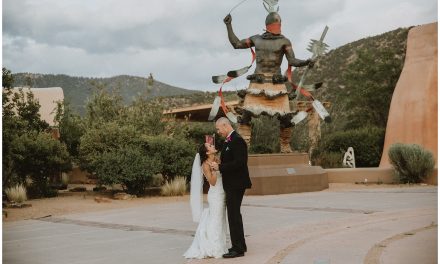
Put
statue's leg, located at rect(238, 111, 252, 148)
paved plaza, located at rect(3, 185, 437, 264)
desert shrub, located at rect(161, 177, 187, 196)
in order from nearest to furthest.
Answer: paved plaza, located at rect(3, 185, 437, 264)
desert shrub, located at rect(161, 177, 187, 196)
statue's leg, located at rect(238, 111, 252, 148)

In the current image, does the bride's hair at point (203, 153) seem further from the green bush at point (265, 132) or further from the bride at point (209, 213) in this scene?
the green bush at point (265, 132)

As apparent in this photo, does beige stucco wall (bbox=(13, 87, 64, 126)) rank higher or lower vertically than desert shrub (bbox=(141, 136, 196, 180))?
higher

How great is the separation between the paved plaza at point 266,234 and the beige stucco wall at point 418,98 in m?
10.4

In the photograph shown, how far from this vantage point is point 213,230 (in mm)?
6652

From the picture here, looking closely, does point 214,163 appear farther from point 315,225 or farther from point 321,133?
point 321,133

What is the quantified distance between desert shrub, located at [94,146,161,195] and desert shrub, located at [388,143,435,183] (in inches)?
289

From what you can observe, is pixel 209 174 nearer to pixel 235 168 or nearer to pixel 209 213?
pixel 235 168

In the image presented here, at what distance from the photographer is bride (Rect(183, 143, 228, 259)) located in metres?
6.57

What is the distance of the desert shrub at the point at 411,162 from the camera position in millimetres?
17547

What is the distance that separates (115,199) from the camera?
1510cm

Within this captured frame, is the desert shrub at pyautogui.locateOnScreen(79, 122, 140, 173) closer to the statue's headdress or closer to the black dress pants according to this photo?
the statue's headdress

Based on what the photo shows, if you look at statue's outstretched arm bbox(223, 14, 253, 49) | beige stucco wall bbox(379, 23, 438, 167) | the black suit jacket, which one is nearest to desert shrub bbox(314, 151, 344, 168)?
beige stucco wall bbox(379, 23, 438, 167)

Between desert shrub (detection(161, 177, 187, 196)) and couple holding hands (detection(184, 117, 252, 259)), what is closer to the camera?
couple holding hands (detection(184, 117, 252, 259))

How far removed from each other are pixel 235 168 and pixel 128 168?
884 cm
